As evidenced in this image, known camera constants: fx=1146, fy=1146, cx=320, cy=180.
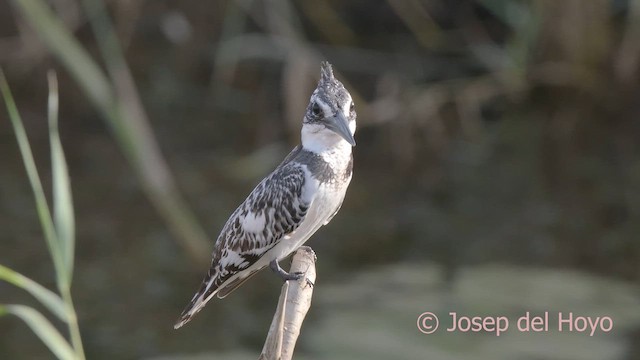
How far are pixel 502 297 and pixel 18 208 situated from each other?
243 cm

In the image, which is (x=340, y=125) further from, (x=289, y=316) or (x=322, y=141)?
(x=289, y=316)

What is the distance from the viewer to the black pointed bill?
2.39 meters

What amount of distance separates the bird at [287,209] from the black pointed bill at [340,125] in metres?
0.06

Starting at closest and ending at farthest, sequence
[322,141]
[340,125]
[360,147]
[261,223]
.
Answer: [340,125] < [322,141] < [261,223] < [360,147]

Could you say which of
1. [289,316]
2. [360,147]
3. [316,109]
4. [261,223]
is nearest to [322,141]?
[316,109]

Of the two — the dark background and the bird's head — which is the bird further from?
the dark background

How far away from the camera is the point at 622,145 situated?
623 centimetres

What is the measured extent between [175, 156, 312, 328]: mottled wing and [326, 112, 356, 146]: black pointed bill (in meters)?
0.25

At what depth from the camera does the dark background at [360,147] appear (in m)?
5.20

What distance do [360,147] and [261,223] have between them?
3496 millimetres

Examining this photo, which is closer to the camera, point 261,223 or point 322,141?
point 322,141

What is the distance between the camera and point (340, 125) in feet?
7.87

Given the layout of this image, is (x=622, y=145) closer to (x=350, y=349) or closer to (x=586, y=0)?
(x=586, y=0)

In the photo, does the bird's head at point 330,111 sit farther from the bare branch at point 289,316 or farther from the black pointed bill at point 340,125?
the bare branch at point 289,316
